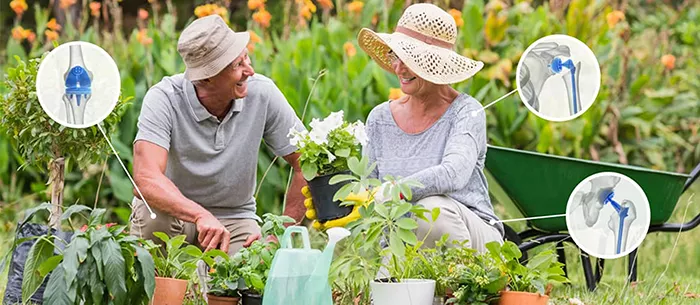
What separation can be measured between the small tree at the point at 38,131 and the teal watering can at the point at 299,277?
0.82 m

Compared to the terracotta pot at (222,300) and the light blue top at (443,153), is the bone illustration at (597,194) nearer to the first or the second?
the light blue top at (443,153)

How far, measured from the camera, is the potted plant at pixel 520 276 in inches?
101

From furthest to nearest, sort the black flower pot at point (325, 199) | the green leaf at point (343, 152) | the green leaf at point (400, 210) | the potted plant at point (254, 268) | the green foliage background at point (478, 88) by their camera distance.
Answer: the green foliage background at point (478, 88) → the black flower pot at point (325, 199) → the green leaf at point (343, 152) → the potted plant at point (254, 268) → the green leaf at point (400, 210)

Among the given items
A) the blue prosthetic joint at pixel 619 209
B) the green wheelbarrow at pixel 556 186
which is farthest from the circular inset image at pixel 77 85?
the green wheelbarrow at pixel 556 186

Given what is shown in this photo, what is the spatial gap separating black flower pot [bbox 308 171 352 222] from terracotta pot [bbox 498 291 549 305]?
2.00ft

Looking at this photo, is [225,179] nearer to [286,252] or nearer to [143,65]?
[286,252]

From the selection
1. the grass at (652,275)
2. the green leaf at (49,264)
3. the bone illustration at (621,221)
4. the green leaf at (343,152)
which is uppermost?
the green leaf at (343,152)

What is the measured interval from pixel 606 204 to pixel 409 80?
718 millimetres

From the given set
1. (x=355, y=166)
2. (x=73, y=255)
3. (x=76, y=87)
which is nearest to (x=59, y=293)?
(x=73, y=255)

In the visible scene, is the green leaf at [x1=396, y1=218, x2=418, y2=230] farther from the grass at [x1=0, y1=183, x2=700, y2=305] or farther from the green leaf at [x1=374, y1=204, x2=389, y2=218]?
the grass at [x1=0, y1=183, x2=700, y2=305]

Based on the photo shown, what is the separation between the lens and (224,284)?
8.81 ft

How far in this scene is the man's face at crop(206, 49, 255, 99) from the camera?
318 centimetres

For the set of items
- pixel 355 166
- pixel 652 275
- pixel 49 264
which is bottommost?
pixel 652 275

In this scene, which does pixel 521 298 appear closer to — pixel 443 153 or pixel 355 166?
pixel 355 166
